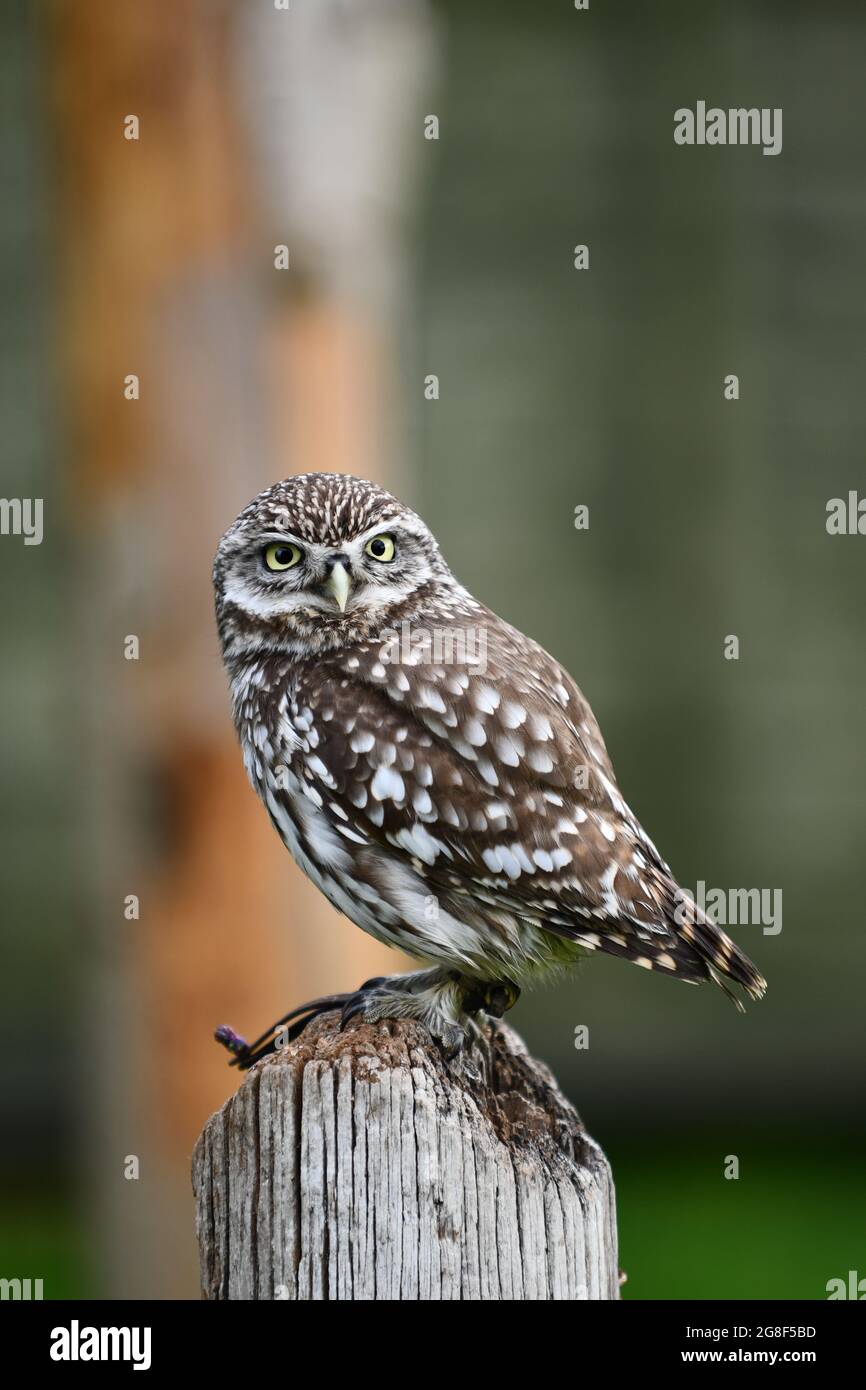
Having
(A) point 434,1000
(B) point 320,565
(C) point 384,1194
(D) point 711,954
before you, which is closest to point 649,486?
(B) point 320,565

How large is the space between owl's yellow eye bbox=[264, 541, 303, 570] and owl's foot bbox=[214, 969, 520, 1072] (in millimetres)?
928

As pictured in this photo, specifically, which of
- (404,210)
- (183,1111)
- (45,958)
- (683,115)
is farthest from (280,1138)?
(683,115)

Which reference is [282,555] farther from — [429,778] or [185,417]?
[185,417]

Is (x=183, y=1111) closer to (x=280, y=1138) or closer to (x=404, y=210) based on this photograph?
(x=280, y=1138)

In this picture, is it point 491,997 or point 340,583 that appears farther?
point 491,997

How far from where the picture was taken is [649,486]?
25.3 ft

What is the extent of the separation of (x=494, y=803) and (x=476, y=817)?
0.16ft

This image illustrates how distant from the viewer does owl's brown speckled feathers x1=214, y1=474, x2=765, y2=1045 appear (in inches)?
129

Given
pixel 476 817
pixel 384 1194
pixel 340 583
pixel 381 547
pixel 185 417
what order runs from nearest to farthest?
pixel 384 1194 < pixel 476 817 < pixel 340 583 < pixel 381 547 < pixel 185 417

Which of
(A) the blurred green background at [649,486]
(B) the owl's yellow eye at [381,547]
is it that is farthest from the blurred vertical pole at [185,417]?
(A) the blurred green background at [649,486]

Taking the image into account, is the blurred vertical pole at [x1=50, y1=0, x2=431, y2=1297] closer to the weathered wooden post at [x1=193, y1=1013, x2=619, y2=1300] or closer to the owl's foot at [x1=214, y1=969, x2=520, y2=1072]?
the owl's foot at [x1=214, y1=969, x2=520, y2=1072]

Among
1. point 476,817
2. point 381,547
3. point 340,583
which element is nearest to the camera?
point 476,817

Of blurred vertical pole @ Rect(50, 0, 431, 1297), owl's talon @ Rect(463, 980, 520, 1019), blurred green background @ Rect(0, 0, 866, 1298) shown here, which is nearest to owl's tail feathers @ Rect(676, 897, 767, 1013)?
owl's talon @ Rect(463, 980, 520, 1019)

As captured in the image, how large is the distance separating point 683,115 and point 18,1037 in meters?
5.52
